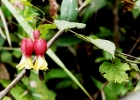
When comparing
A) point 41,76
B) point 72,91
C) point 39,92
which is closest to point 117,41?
point 72,91

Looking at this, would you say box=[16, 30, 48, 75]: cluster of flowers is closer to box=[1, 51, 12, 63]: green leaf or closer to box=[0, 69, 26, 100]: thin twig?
box=[0, 69, 26, 100]: thin twig

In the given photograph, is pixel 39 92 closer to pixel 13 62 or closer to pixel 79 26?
pixel 13 62

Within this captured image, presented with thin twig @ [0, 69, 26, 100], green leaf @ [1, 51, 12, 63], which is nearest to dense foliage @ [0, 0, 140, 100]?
green leaf @ [1, 51, 12, 63]

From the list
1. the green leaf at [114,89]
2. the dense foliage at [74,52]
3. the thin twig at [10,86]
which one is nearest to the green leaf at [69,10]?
the thin twig at [10,86]

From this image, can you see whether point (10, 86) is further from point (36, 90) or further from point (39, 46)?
point (36, 90)

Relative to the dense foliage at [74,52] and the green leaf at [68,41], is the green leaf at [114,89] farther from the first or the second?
the green leaf at [68,41]

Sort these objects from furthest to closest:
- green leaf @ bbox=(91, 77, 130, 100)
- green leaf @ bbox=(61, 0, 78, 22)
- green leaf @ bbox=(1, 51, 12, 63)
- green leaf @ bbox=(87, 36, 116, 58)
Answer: green leaf @ bbox=(1, 51, 12, 63)
green leaf @ bbox=(91, 77, 130, 100)
green leaf @ bbox=(61, 0, 78, 22)
green leaf @ bbox=(87, 36, 116, 58)
